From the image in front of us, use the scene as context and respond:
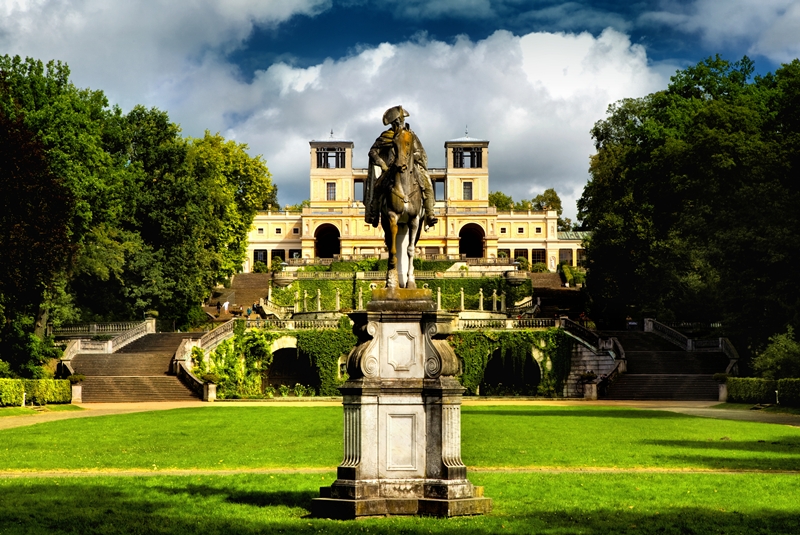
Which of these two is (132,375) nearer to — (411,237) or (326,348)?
(326,348)

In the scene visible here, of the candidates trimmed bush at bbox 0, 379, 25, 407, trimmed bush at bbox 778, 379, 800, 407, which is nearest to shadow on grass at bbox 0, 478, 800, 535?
trimmed bush at bbox 778, 379, 800, 407

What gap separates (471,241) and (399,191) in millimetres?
101624

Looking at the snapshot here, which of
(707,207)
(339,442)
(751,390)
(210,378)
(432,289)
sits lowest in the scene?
(339,442)

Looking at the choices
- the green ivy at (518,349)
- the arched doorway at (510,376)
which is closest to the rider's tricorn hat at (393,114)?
the arched doorway at (510,376)

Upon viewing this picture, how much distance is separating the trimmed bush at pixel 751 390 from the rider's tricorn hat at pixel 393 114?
102ft

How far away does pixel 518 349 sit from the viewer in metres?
56.7

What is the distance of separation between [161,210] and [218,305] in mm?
17940

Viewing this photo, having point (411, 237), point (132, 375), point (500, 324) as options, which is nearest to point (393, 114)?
point (411, 237)

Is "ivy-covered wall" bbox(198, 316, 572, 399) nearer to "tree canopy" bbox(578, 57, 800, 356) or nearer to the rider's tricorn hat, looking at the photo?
"tree canopy" bbox(578, 57, 800, 356)

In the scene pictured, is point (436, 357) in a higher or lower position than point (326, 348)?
lower

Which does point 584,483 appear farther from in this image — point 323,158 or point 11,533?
point 323,158

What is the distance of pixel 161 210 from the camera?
64.2 meters

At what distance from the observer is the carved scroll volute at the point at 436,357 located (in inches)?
533

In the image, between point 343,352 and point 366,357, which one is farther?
point 343,352
